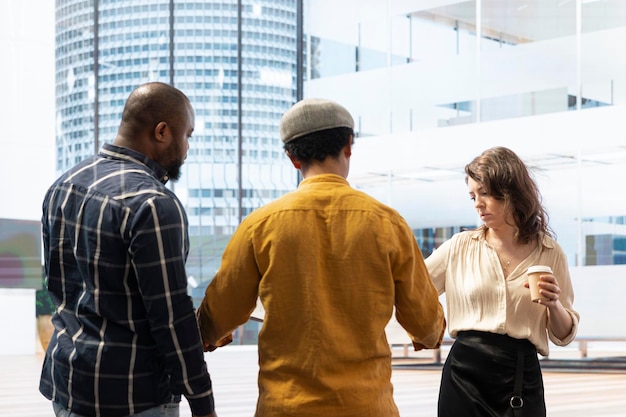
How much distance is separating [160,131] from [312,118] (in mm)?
332

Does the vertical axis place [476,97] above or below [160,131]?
above

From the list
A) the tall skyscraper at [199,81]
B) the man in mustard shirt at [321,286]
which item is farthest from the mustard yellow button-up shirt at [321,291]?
the tall skyscraper at [199,81]

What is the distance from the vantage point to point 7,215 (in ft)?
39.6

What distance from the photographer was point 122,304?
1794mm

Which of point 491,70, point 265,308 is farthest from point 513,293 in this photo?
point 491,70

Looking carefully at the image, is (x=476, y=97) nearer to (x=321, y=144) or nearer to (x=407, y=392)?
(x=407, y=392)

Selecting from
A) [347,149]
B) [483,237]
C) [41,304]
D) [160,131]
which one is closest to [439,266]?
[483,237]

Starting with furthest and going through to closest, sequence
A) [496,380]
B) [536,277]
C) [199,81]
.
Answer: [199,81] < [496,380] < [536,277]

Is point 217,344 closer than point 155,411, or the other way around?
point 155,411

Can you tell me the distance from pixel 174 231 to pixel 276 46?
40.2ft

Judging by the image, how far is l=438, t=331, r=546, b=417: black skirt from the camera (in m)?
2.38

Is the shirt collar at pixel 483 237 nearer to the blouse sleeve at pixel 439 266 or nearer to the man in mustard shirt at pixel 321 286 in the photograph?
the blouse sleeve at pixel 439 266

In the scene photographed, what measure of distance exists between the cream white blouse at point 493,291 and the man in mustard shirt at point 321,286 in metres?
0.64

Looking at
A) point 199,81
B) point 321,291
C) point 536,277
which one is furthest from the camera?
point 199,81
